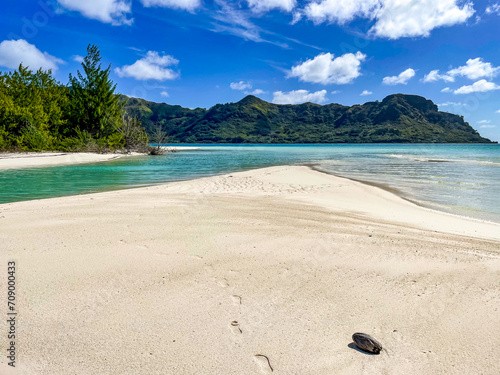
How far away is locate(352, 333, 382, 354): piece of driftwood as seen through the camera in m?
2.44

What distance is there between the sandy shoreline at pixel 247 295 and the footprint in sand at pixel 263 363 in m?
0.01

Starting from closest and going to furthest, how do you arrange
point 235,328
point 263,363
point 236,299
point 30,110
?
point 263,363 < point 235,328 < point 236,299 < point 30,110

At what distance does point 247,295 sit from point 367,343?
136 cm

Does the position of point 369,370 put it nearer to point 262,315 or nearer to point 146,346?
point 262,315

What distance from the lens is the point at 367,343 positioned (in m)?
2.47

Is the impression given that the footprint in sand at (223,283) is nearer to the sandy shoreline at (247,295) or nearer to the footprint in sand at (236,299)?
the sandy shoreline at (247,295)

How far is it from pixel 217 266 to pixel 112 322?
157 centimetres

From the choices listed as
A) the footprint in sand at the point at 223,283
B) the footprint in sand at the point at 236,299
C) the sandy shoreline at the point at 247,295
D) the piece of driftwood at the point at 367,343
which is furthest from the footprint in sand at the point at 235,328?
the piece of driftwood at the point at 367,343

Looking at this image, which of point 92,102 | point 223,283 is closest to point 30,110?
point 92,102

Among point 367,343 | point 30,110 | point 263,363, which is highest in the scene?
point 30,110

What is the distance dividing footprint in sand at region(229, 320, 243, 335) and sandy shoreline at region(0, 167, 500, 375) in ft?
0.05

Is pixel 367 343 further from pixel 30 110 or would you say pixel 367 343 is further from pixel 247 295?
pixel 30 110

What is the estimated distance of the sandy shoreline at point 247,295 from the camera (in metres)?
2.39

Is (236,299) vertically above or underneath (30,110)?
underneath
